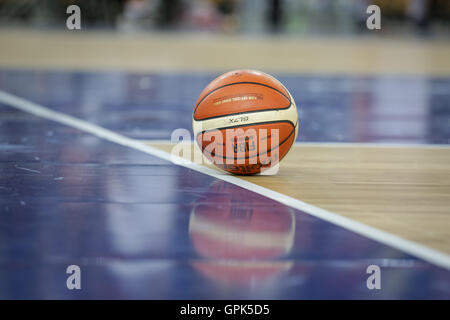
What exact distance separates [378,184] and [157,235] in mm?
1650

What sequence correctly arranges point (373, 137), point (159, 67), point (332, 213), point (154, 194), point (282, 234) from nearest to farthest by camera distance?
1. point (282, 234)
2. point (332, 213)
3. point (154, 194)
4. point (373, 137)
5. point (159, 67)

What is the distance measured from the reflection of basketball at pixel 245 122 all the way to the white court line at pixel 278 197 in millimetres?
156

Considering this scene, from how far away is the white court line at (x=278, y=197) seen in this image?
319 cm

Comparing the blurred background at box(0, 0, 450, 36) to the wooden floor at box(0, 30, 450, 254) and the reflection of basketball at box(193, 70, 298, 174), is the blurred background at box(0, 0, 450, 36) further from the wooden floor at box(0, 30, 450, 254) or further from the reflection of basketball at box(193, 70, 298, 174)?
the reflection of basketball at box(193, 70, 298, 174)

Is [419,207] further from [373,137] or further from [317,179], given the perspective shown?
[373,137]

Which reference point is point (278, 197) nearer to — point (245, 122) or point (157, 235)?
point (245, 122)

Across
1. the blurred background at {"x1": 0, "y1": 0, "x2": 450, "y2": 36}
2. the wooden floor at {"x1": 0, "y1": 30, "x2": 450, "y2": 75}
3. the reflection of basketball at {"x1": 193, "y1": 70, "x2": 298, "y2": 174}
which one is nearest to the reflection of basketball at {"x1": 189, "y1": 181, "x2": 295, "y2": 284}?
the reflection of basketball at {"x1": 193, "y1": 70, "x2": 298, "y2": 174}

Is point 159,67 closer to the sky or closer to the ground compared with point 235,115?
closer to the sky

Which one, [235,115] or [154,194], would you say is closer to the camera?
[154,194]

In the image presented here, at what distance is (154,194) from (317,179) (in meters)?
1.02

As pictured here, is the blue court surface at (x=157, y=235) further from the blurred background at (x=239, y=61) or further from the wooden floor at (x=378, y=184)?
the blurred background at (x=239, y=61)

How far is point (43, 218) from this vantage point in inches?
141

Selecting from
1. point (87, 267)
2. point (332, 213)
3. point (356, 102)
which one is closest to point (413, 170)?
point (332, 213)

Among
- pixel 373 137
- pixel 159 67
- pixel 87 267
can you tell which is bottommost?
pixel 87 267
